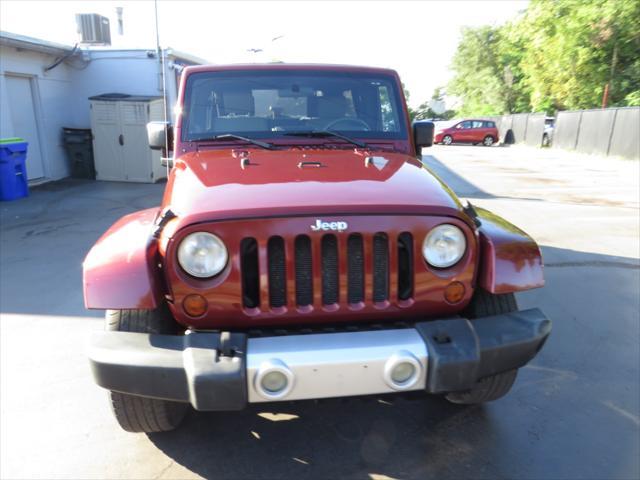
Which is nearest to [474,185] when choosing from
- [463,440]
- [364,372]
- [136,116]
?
[136,116]

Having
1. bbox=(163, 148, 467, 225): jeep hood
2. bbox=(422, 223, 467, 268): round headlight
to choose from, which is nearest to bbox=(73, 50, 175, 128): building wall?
bbox=(163, 148, 467, 225): jeep hood

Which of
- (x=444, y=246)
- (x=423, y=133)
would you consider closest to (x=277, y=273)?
(x=444, y=246)

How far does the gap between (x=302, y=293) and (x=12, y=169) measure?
29.2 ft

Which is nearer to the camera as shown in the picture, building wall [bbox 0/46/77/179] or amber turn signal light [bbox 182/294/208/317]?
amber turn signal light [bbox 182/294/208/317]

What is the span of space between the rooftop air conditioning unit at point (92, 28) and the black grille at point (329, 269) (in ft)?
44.4

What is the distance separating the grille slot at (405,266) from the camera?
2.13 meters

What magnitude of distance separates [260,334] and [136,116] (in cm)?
982

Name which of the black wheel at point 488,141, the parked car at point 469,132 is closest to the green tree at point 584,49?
the parked car at point 469,132

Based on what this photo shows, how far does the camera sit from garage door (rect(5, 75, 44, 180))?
10180mm

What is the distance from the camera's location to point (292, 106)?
3293mm

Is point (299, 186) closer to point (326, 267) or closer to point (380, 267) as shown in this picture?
point (326, 267)

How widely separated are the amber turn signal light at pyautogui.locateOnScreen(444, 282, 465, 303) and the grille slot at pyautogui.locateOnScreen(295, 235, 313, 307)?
622 mm

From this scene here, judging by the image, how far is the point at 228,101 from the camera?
3.24 meters

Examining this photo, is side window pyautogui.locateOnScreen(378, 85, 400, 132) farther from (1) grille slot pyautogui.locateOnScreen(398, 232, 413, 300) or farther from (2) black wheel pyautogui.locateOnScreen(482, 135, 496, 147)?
(2) black wheel pyautogui.locateOnScreen(482, 135, 496, 147)
